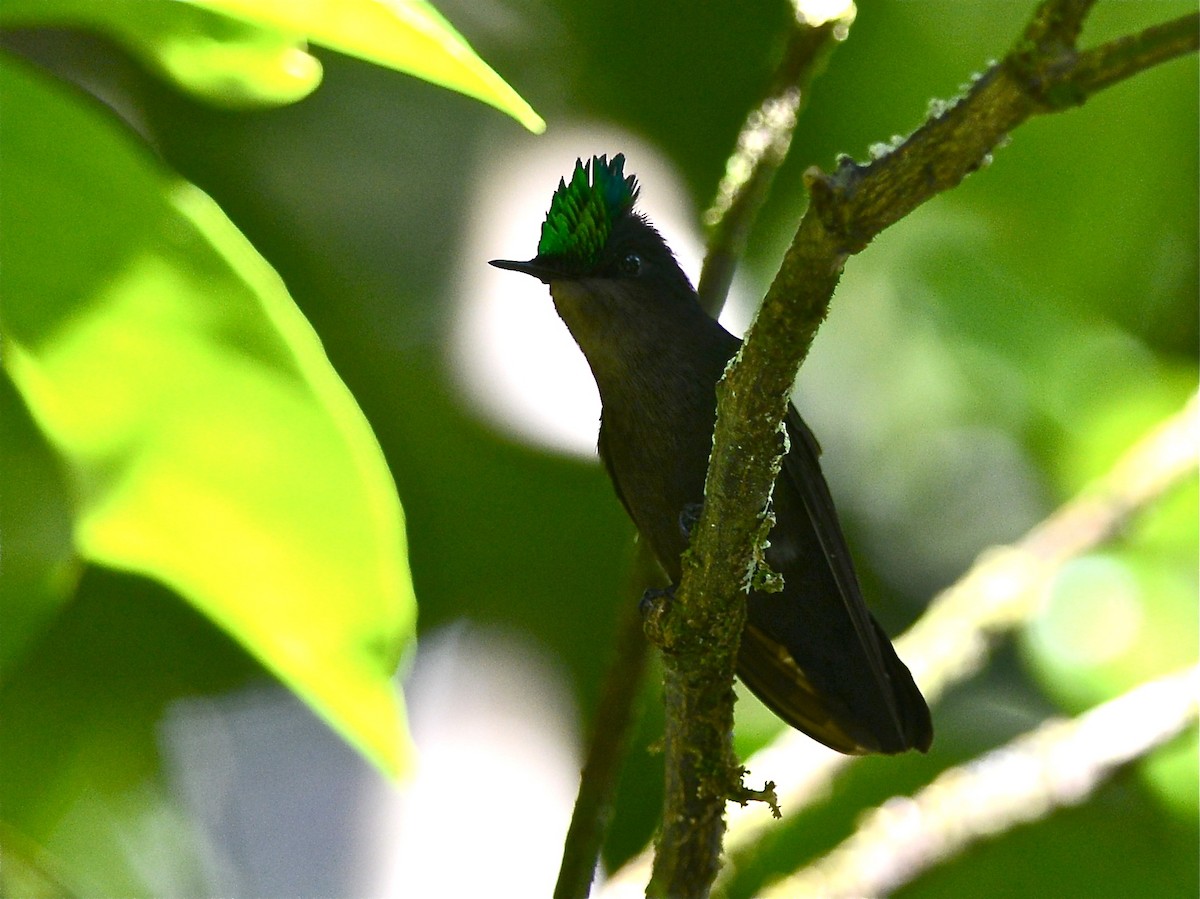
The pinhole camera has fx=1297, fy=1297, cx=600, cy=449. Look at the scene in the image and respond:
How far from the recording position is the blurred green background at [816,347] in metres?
2.20

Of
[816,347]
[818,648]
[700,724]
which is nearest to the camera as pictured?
[700,724]

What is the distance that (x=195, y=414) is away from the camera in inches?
37.2

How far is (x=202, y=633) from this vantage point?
2207mm

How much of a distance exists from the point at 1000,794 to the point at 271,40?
1517 millimetres

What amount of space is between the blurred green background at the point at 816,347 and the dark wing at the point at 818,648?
15.4 inches

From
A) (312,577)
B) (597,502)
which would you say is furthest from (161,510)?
(597,502)

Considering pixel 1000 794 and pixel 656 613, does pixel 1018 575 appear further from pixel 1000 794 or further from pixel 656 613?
pixel 656 613

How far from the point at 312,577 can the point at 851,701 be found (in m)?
1.12

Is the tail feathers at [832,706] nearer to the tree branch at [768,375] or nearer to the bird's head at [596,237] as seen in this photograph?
the tree branch at [768,375]

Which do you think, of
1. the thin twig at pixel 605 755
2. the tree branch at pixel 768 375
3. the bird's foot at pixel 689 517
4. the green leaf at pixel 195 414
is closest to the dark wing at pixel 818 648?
the bird's foot at pixel 689 517

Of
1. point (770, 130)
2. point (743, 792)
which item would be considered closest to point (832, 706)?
point (743, 792)

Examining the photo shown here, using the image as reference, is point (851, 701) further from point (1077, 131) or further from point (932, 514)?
point (1077, 131)

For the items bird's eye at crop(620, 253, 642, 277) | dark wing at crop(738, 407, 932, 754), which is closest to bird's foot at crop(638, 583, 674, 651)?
dark wing at crop(738, 407, 932, 754)

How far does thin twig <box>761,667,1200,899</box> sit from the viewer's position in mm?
1850
